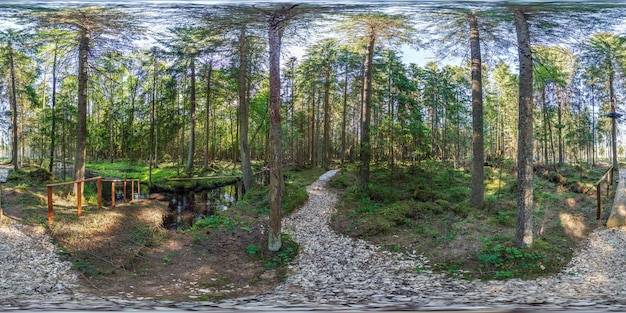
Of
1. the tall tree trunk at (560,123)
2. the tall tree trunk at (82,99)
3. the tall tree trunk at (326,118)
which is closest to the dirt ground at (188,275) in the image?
the tall tree trunk at (82,99)

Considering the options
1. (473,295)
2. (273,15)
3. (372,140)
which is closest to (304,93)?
(372,140)

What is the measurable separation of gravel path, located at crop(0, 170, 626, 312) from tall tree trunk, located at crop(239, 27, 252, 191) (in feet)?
4.19

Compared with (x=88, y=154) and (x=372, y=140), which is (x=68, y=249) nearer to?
(x=88, y=154)

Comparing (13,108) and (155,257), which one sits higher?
(13,108)

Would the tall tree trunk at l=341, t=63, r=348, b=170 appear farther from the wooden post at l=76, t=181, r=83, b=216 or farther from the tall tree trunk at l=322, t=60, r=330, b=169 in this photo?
the wooden post at l=76, t=181, r=83, b=216

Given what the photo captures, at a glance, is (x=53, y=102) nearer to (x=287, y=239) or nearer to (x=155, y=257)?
(x=155, y=257)

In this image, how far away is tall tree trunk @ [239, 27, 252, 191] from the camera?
201 cm

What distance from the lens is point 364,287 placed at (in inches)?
56.3

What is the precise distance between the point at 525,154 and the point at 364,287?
2.77 metres

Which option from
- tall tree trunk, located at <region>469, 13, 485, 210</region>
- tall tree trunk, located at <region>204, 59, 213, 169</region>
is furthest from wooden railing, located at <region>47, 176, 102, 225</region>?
tall tree trunk, located at <region>469, 13, 485, 210</region>

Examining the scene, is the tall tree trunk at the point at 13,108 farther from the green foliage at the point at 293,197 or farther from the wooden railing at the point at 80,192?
the green foliage at the point at 293,197

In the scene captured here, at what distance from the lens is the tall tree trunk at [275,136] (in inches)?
74.9

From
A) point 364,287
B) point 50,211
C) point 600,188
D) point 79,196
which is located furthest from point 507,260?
point 50,211

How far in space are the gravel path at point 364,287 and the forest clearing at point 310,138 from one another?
4 cm
